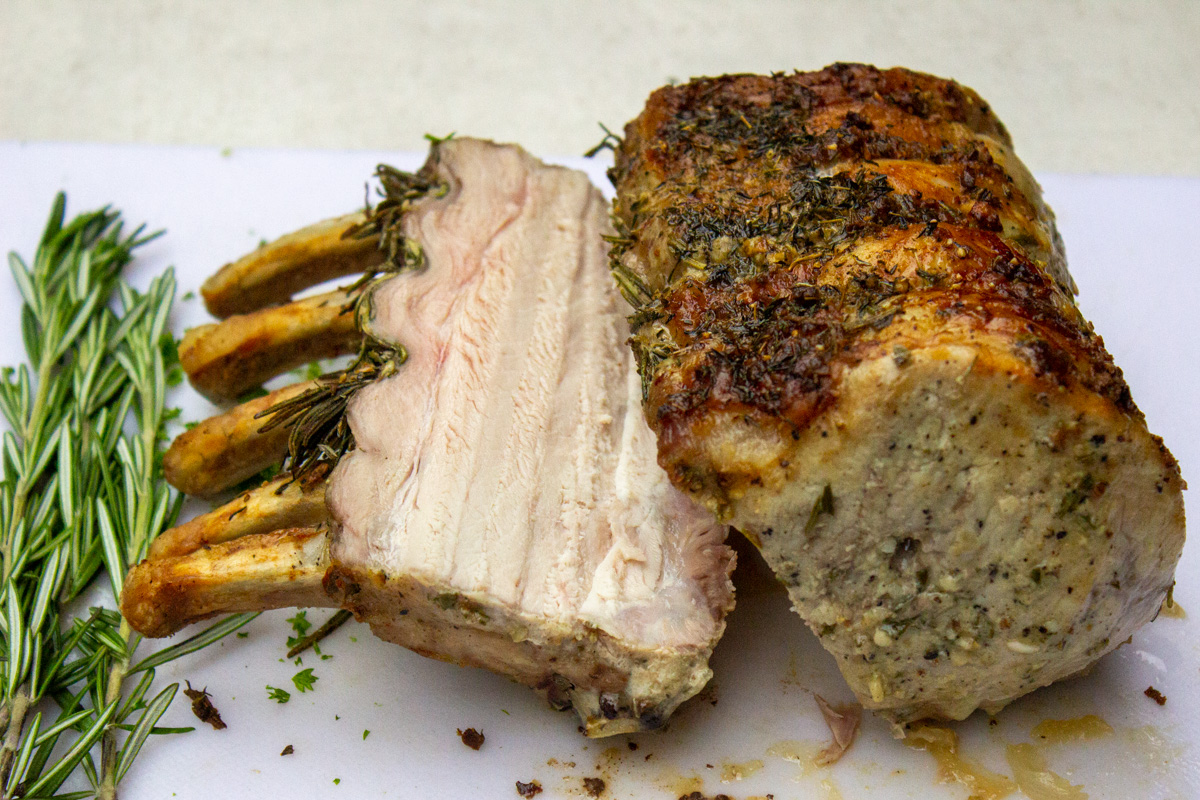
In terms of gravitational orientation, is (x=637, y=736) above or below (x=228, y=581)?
below

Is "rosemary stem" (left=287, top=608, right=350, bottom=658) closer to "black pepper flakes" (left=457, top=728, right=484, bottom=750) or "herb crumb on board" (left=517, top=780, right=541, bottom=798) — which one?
→ "black pepper flakes" (left=457, top=728, right=484, bottom=750)

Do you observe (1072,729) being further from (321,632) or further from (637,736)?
(321,632)

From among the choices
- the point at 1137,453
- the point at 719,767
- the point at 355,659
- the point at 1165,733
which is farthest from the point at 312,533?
the point at 1165,733

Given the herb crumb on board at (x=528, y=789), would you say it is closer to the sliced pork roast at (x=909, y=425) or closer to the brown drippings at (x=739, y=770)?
the brown drippings at (x=739, y=770)

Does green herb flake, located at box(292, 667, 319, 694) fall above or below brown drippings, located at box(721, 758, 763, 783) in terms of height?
below

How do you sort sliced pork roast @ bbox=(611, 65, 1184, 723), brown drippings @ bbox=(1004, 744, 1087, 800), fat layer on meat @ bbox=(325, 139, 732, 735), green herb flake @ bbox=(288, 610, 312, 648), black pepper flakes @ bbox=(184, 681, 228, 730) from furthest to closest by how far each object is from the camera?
green herb flake @ bbox=(288, 610, 312, 648) → black pepper flakes @ bbox=(184, 681, 228, 730) → brown drippings @ bbox=(1004, 744, 1087, 800) → fat layer on meat @ bbox=(325, 139, 732, 735) → sliced pork roast @ bbox=(611, 65, 1184, 723)

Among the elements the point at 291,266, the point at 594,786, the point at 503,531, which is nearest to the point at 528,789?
the point at 594,786

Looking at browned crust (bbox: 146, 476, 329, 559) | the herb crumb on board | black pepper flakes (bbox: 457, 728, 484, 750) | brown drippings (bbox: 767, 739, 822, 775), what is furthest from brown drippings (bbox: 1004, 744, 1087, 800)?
browned crust (bbox: 146, 476, 329, 559)
